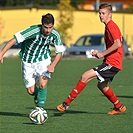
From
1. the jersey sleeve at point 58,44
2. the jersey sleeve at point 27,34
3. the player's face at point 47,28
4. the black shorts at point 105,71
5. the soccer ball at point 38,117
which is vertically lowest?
the soccer ball at point 38,117

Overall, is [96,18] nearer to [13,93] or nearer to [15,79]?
[15,79]

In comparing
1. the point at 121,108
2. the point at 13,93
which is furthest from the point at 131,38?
the point at 121,108

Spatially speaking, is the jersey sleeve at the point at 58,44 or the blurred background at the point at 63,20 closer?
the jersey sleeve at the point at 58,44

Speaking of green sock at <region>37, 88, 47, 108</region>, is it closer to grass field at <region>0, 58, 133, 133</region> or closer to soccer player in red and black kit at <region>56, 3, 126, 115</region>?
grass field at <region>0, 58, 133, 133</region>

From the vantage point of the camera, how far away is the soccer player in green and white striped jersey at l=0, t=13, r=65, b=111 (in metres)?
10.0

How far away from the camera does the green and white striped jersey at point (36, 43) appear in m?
10.0

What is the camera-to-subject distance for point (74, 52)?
32.8 meters

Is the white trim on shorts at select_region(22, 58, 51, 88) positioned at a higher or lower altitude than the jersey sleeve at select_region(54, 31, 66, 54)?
lower

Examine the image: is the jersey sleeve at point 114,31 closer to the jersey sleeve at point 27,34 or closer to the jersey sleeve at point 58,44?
the jersey sleeve at point 58,44

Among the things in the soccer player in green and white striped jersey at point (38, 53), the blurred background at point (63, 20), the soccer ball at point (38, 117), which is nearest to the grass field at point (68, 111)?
the soccer ball at point (38, 117)

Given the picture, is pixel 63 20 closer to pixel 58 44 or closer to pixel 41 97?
pixel 58 44

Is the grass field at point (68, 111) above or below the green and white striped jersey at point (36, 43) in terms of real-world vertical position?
below

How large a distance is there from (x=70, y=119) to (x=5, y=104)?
2661 millimetres

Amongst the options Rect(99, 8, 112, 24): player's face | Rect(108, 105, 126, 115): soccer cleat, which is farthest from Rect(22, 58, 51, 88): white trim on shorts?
Rect(108, 105, 126, 115): soccer cleat
